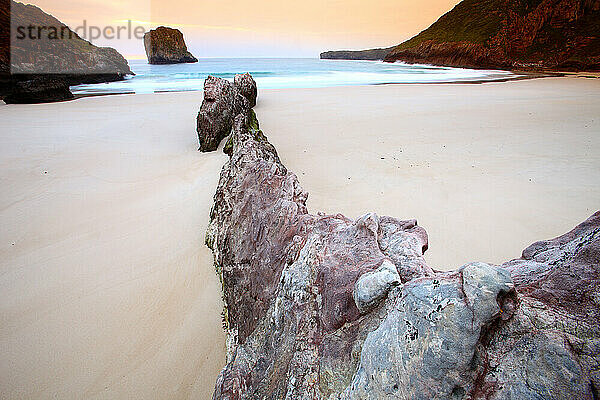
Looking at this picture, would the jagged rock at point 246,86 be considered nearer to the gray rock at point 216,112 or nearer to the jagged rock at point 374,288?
the gray rock at point 216,112

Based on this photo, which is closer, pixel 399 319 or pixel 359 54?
pixel 399 319

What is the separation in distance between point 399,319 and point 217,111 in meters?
5.69

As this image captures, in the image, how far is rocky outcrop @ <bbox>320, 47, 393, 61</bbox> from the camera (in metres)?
97.1

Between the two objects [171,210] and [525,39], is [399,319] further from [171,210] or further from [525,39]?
[525,39]

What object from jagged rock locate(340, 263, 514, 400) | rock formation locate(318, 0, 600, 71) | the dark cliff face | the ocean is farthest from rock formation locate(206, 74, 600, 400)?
the dark cliff face

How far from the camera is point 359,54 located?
106 metres

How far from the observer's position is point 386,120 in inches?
315

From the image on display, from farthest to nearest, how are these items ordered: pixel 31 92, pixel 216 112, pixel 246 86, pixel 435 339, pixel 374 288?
pixel 31 92 → pixel 246 86 → pixel 216 112 → pixel 374 288 → pixel 435 339

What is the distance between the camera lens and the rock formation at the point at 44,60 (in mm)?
11477

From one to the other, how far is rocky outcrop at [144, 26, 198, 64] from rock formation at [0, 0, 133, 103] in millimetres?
45565

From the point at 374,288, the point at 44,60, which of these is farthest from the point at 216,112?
the point at 44,60

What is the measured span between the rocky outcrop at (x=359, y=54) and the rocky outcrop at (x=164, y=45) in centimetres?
5871

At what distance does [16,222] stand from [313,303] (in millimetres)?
4021

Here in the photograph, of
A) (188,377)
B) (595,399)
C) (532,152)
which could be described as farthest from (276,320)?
(532,152)
